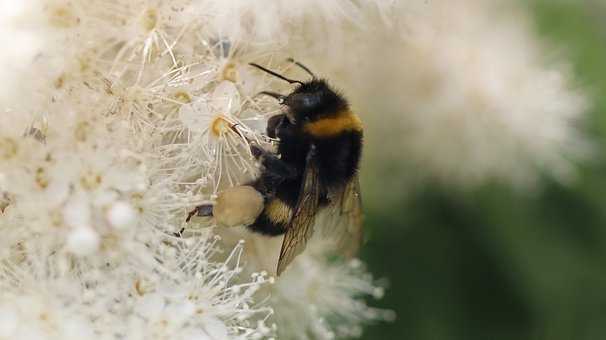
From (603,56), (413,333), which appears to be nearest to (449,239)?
(413,333)

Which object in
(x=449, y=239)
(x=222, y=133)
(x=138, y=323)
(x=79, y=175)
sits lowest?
(x=138, y=323)

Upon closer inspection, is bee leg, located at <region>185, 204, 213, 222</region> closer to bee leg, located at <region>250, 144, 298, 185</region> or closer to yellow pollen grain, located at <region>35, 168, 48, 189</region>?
bee leg, located at <region>250, 144, 298, 185</region>

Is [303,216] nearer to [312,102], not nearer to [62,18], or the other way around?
[312,102]

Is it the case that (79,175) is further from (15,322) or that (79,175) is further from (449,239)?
(449,239)

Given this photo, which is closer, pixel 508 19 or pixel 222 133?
pixel 222 133

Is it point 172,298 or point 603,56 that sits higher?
point 603,56

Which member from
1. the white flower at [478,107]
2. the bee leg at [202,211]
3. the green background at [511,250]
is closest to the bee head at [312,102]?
the bee leg at [202,211]
